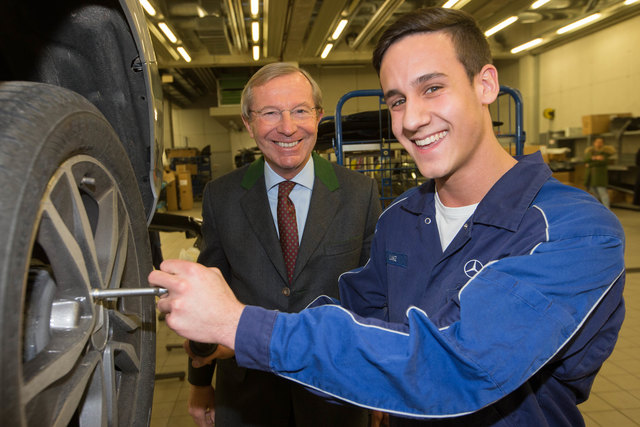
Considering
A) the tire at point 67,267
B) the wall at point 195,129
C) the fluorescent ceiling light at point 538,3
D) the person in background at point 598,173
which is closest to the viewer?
the tire at point 67,267

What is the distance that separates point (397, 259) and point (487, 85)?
517 mm

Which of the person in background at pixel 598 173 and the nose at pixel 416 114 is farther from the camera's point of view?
the person in background at pixel 598 173

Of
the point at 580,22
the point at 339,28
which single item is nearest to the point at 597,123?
the point at 580,22

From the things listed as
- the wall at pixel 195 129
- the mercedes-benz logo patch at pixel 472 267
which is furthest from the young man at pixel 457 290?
the wall at pixel 195 129

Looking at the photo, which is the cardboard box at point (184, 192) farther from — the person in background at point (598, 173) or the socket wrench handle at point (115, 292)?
the socket wrench handle at point (115, 292)

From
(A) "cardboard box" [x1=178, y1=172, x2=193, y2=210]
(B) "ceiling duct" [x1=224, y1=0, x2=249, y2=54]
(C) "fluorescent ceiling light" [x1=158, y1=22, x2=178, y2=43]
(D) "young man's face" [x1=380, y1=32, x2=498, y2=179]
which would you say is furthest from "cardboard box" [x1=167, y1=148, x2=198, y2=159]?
(D) "young man's face" [x1=380, y1=32, x2=498, y2=179]

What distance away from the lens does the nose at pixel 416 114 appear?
3.71ft

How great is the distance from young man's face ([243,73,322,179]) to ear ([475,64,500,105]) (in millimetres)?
683

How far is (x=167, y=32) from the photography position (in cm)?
859

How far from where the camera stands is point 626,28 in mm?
10320

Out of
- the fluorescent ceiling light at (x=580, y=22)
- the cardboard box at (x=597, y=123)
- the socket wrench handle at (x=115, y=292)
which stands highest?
the fluorescent ceiling light at (x=580, y=22)

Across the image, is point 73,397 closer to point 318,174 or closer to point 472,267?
point 472,267

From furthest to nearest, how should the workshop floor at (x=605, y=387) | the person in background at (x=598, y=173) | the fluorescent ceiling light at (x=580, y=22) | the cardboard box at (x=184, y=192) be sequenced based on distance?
the cardboard box at (x=184, y=192) → the fluorescent ceiling light at (x=580, y=22) → the person in background at (x=598, y=173) → the workshop floor at (x=605, y=387)

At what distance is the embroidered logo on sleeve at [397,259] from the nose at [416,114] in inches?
14.5
